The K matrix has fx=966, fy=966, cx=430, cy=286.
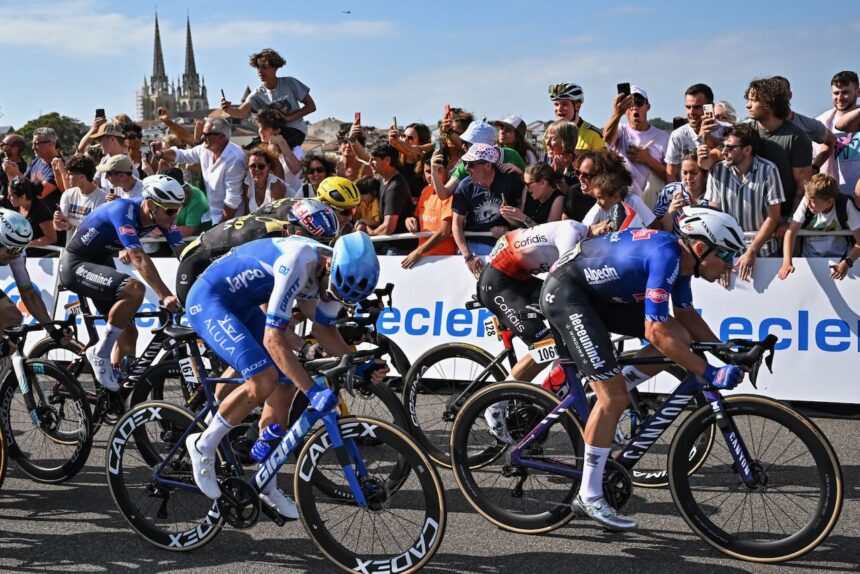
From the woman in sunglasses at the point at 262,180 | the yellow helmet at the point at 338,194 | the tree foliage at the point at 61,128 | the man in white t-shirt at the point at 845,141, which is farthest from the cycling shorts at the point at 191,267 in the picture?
the tree foliage at the point at 61,128

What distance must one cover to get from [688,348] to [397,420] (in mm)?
1826

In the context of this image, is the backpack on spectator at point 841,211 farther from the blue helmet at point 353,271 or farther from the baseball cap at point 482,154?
the blue helmet at point 353,271

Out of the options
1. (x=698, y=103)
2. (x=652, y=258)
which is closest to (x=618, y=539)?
(x=652, y=258)

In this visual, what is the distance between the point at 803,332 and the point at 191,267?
16.2ft

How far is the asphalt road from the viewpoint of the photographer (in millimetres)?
4926

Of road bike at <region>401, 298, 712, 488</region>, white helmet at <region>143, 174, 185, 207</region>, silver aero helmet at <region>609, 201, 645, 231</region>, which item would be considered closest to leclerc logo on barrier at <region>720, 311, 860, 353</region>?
road bike at <region>401, 298, 712, 488</region>

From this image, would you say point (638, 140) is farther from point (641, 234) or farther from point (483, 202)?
point (641, 234)

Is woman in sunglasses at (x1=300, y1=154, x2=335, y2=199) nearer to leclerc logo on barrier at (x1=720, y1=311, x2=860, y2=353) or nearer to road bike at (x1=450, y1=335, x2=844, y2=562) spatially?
leclerc logo on barrier at (x1=720, y1=311, x2=860, y2=353)

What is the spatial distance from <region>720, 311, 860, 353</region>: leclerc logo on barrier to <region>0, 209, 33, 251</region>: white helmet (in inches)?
218

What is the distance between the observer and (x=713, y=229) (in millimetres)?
4902

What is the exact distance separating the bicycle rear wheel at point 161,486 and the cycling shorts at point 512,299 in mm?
2337

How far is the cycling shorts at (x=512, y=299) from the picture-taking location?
6.50 m

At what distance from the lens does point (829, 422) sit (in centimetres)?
767

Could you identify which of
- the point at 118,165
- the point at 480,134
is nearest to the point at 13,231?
the point at 118,165
